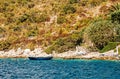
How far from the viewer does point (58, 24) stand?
483 feet

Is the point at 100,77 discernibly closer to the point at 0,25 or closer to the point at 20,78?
the point at 20,78

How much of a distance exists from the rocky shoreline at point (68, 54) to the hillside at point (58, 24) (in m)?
2.38

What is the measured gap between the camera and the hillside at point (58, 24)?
358ft

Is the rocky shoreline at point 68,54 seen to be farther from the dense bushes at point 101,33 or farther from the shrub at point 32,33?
the shrub at point 32,33

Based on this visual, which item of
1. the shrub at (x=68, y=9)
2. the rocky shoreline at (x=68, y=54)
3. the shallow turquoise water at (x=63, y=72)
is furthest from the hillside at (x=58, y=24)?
the shallow turquoise water at (x=63, y=72)

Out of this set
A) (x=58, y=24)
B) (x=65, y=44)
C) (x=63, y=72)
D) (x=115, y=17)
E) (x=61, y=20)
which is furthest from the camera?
(x=61, y=20)

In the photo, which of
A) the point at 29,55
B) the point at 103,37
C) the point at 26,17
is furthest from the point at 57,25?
the point at 103,37

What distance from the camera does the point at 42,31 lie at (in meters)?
144

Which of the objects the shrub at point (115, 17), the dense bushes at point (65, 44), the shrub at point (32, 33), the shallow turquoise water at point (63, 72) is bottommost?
the shallow turquoise water at point (63, 72)

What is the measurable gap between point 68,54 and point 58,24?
128 ft

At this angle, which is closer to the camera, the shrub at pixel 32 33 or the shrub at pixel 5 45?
the shrub at pixel 5 45

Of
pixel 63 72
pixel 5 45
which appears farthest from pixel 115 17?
pixel 63 72

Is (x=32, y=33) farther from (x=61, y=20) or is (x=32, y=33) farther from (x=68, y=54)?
(x=68, y=54)

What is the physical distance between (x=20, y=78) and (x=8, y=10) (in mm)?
123673
